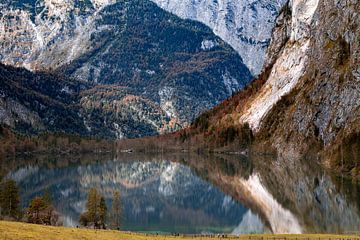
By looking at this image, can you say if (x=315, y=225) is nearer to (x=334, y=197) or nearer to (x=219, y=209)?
(x=334, y=197)

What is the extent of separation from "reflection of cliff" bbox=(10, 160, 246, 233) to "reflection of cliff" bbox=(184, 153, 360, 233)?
5.78 meters

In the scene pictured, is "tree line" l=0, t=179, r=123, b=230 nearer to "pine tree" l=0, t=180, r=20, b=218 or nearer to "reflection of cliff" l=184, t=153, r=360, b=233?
"pine tree" l=0, t=180, r=20, b=218

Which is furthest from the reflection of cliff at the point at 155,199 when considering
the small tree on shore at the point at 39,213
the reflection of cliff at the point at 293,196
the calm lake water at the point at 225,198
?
the small tree on shore at the point at 39,213

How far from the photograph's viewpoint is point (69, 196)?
14850 centimetres

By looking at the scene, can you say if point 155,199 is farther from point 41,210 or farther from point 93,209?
point 41,210

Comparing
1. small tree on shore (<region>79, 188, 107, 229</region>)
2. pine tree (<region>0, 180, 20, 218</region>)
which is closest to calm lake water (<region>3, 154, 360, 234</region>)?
small tree on shore (<region>79, 188, 107, 229</region>)

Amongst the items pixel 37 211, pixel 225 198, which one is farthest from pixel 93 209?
pixel 225 198

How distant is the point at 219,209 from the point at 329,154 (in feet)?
234

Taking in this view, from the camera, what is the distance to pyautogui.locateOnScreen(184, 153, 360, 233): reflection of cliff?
304ft

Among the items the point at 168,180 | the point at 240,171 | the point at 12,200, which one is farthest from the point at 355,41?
the point at 12,200

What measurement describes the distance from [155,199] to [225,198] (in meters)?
22.5

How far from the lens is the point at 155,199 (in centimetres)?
14512

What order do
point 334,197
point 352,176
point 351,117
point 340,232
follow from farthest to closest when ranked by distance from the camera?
point 351,117 < point 352,176 < point 334,197 < point 340,232

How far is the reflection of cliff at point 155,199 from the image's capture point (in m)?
105
